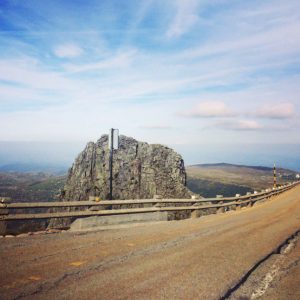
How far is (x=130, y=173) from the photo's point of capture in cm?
3750

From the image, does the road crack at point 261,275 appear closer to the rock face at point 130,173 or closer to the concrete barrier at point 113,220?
the concrete barrier at point 113,220

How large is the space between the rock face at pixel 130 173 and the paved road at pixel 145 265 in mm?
23762

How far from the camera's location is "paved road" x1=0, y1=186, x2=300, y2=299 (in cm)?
580

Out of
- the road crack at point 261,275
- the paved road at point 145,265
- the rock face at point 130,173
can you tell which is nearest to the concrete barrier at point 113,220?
the paved road at point 145,265

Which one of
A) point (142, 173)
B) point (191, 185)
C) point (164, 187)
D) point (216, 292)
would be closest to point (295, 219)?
point (216, 292)

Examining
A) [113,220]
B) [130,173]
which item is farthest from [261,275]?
[130,173]

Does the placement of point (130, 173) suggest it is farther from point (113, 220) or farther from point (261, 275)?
point (261, 275)

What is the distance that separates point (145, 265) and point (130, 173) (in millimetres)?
30287

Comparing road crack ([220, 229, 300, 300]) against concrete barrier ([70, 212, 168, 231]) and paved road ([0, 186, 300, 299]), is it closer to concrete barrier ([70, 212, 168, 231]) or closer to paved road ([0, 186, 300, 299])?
paved road ([0, 186, 300, 299])

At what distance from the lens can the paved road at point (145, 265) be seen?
5.80 m

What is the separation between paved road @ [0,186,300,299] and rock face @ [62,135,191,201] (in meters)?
23.8

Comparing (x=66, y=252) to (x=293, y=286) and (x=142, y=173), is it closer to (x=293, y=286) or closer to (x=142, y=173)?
(x=293, y=286)

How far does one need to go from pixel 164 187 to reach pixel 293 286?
94.4 feet

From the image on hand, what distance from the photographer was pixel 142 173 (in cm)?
3756
